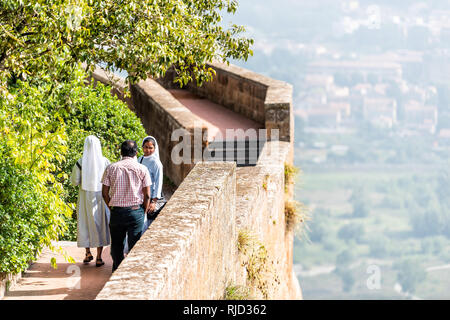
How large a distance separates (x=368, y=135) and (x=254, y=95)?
15582 centimetres

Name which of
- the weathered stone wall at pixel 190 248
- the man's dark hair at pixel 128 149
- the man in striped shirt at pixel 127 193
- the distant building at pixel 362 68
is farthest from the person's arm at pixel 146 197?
the distant building at pixel 362 68

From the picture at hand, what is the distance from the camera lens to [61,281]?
6.88 m

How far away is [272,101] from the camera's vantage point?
13.0 meters

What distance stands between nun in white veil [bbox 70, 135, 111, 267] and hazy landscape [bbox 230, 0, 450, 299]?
A: 4644 inches

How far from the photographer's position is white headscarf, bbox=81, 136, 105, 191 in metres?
7.13

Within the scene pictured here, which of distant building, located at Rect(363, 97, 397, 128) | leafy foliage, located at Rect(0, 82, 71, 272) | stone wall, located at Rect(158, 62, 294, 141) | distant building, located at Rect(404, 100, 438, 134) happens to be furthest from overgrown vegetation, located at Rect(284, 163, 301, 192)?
distant building, located at Rect(363, 97, 397, 128)

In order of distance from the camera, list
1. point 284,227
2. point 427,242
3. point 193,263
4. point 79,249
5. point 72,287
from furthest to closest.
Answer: point 427,242
point 284,227
point 79,249
point 72,287
point 193,263

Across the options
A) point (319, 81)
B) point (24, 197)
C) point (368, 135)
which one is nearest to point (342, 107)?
point (319, 81)

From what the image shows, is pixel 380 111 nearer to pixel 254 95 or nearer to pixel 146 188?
pixel 254 95

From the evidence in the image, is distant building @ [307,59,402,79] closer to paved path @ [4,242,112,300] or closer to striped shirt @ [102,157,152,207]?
paved path @ [4,242,112,300]

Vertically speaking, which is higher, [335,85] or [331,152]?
[335,85]
